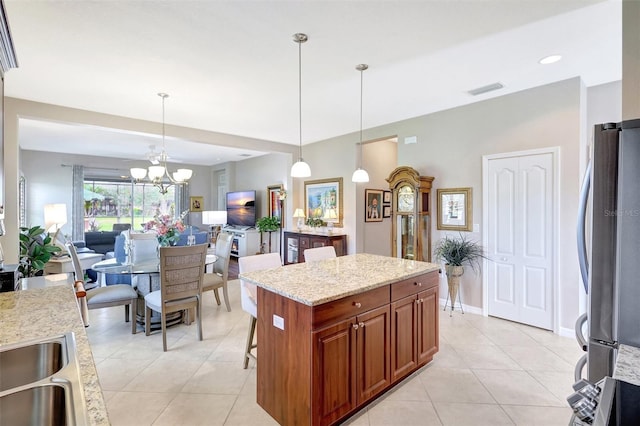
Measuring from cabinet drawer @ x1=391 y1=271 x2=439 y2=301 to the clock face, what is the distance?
5.91 ft

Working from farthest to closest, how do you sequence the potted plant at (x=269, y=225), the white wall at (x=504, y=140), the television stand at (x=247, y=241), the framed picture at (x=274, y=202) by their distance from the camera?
the television stand at (x=247, y=241) < the framed picture at (x=274, y=202) < the potted plant at (x=269, y=225) < the white wall at (x=504, y=140)

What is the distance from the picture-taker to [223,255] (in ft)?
14.4

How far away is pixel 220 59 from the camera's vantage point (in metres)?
2.89

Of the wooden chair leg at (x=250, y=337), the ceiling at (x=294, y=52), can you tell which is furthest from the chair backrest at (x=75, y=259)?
the wooden chair leg at (x=250, y=337)

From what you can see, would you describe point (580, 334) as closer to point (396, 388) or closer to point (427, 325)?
point (427, 325)

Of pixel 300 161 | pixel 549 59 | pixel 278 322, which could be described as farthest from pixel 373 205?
pixel 278 322

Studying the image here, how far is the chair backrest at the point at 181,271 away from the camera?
123 inches

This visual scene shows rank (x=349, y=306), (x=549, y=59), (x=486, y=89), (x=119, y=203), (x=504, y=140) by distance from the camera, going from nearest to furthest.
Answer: (x=349, y=306), (x=549, y=59), (x=486, y=89), (x=504, y=140), (x=119, y=203)

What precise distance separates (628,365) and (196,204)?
10.4 m

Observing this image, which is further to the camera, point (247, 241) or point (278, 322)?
point (247, 241)

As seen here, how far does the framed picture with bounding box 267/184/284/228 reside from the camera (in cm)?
797

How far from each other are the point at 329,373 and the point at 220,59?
9.15 ft

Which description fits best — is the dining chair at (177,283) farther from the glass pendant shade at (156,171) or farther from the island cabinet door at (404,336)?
the island cabinet door at (404,336)

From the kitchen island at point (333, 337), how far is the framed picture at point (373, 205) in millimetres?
Answer: 3479
